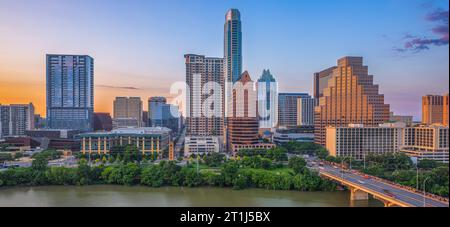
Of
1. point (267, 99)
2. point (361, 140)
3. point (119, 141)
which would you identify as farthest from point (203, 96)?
point (361, 140)

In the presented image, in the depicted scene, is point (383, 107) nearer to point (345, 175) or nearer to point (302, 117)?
point (345, 175)

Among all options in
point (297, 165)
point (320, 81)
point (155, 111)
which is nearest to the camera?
point (297, 165)

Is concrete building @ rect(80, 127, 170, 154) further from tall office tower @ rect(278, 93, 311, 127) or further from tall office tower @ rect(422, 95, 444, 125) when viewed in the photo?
tall office tower @ rect(278, 93, 311, 127)

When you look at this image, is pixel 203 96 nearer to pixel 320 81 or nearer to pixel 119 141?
pixel 119 141

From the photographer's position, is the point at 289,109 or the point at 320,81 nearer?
the point at 320,81

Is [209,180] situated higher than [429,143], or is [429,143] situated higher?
[429,143]
